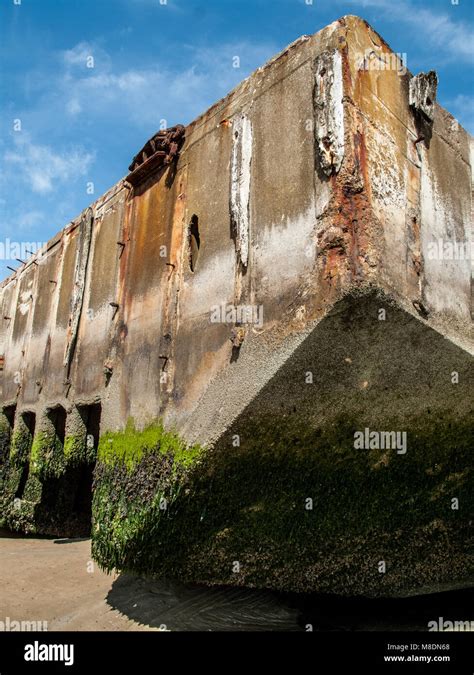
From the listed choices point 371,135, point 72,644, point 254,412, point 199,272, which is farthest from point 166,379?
point 371,135

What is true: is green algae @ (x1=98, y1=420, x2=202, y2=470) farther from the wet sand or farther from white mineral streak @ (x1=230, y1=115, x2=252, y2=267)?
white mineral streak @ (x1=230, y1=115, x2=252, y2=267)

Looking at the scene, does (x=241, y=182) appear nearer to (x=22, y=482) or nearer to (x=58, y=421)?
(x=58, y=421)

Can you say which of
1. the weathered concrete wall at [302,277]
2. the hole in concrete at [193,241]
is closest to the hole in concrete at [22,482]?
the weathered concrete wall at [302,277]

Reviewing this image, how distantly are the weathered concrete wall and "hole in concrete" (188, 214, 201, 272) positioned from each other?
0.02m

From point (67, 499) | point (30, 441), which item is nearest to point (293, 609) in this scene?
point (67, 499)

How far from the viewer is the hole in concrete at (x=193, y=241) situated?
20.6ft

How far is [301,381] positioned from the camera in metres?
4.87

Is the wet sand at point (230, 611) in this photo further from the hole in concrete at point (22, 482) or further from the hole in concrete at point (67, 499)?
the hole in concrete at point (22, 482)

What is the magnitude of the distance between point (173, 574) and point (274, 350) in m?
2.52

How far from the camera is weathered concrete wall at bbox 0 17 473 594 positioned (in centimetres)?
467

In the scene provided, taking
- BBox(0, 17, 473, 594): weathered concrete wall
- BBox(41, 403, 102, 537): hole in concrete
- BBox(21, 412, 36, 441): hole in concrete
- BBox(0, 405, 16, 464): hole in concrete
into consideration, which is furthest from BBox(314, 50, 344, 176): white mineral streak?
BBox(0, 405, 16, 464): hole in concrete

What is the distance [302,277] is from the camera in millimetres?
4793

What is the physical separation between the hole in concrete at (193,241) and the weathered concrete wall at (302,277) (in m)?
0.02

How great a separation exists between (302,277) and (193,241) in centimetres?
194
